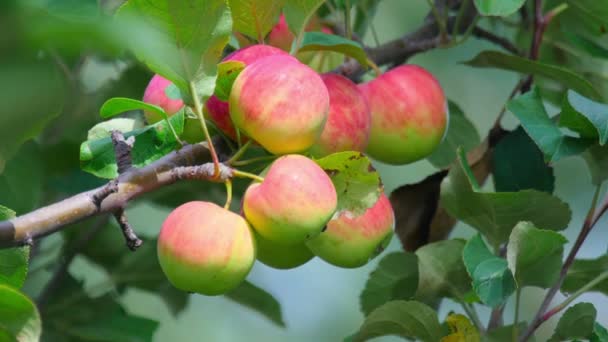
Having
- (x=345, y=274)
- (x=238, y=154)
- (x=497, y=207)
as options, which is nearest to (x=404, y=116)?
(x=497, y=207)

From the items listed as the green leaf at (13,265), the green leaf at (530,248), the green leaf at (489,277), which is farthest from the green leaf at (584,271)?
the green leaf at (13,265)

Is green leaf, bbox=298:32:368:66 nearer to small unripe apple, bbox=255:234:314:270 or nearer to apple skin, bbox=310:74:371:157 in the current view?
apple skin, bbox=310:74:371:157

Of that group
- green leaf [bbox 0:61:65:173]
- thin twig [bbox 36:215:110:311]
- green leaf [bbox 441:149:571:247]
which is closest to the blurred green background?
thin twig [bbox 36:215:110:311]

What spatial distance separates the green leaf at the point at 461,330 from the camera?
2.13ft

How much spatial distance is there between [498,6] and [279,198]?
0.33 metres

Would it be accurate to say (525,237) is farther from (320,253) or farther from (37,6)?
(37,6)

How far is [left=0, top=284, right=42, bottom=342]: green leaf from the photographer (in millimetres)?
437

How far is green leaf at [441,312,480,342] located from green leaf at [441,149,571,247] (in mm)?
94

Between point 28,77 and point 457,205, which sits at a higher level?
point 28,77

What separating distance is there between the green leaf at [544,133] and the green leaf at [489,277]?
0.31 feet

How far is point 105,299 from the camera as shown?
94cm

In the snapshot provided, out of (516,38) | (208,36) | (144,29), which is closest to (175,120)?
(208,36)

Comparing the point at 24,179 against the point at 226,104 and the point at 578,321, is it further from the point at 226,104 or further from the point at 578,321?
the point at 578,321

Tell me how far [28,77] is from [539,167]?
0.71m
